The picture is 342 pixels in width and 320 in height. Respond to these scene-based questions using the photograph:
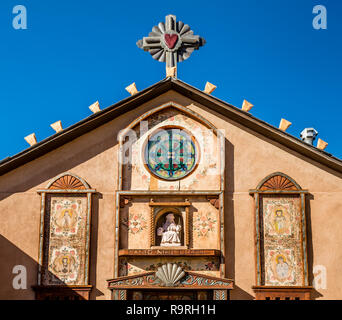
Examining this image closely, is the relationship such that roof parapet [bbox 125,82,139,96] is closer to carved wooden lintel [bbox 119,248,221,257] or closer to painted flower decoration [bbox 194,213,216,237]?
painted flower decoration [bbox 194,213,216,237]

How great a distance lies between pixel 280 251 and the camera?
2134cm

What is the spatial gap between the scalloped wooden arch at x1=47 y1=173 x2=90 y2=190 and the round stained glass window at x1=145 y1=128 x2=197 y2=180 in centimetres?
208

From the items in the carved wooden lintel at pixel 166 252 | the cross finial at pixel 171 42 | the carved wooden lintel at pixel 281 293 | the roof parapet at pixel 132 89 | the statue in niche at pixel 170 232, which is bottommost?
the carved wooden lintel at pixel 281 293

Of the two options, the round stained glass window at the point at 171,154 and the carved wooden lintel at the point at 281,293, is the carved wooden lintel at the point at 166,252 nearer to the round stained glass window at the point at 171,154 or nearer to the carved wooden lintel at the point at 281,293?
the carved wooden lintel at the point at 281,293

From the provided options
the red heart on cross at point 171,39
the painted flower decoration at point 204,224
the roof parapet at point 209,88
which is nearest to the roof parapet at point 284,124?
the roof parapet at point 209,88

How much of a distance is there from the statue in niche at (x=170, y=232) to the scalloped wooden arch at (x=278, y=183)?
272 centimetres

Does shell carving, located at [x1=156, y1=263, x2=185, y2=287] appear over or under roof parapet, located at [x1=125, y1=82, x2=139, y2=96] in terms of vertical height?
under

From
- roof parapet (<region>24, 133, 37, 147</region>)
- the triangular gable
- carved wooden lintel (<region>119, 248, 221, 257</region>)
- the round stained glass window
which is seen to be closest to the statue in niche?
carved wooden lintel (<region>119, 248, 221, 257</region>)

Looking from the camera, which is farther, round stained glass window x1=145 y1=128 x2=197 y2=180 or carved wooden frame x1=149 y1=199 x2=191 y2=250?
round stained glass window x1=145 y1=128 x2=197 y2=180

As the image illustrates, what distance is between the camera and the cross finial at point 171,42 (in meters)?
23.6

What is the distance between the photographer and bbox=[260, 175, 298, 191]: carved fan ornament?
2189cm

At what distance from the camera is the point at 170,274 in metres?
20.7

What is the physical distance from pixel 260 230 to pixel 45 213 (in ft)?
20.8
